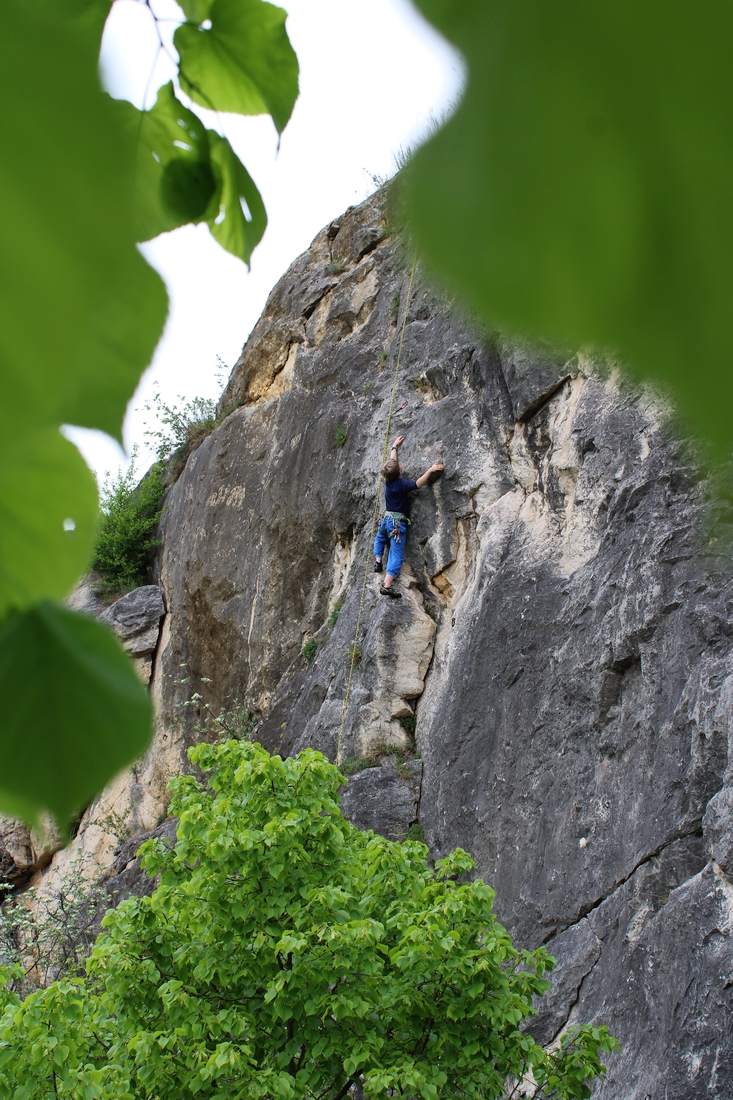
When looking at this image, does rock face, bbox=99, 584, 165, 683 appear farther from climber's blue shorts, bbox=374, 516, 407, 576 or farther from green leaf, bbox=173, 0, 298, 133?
green leaf, bbox=173, 0, 298, 133

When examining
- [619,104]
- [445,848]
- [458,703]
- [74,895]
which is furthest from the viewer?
[74,895]

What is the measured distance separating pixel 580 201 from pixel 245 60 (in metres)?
0.46

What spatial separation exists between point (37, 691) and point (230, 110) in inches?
17.8

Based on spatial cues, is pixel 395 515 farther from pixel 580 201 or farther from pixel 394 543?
pixel 580 201

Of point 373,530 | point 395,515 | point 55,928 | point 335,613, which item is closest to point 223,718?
point 335,613

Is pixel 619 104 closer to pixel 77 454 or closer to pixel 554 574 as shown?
pixel 77 454

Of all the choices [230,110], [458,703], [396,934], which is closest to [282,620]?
[458,703]

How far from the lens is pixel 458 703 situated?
7113 millimetres

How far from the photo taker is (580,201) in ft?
0.66

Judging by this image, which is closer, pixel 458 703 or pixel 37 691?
pixel 37 691

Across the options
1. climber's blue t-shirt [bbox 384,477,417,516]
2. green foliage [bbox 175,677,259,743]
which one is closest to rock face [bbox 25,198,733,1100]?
climber's blue t-shirt [bbox 384,477,417,516]

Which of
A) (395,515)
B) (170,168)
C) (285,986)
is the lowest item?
(285,986)

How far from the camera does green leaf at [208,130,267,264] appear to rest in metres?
0.60

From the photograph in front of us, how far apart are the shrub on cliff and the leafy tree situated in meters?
4.02
